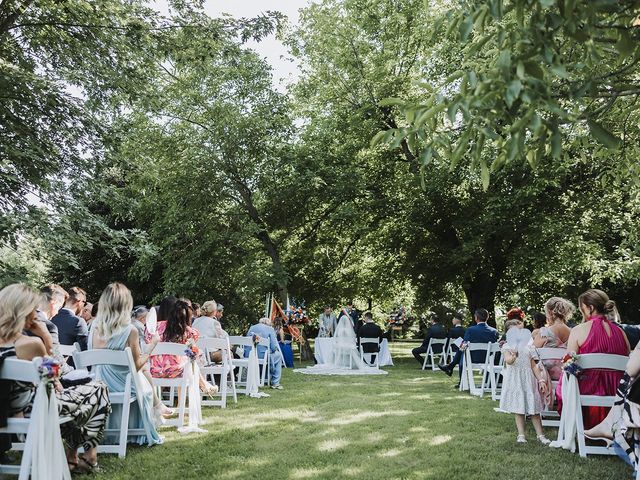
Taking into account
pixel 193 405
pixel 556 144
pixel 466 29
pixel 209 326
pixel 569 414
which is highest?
pixel 466 29

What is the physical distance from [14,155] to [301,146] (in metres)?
11.0

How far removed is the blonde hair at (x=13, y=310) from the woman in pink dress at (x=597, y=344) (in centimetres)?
545

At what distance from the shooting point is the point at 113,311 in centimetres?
609

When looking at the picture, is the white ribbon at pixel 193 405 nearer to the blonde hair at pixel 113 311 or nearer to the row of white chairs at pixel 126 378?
the row of white chairs at pixel 126 378

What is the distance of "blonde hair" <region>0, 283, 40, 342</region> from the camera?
14.5ft

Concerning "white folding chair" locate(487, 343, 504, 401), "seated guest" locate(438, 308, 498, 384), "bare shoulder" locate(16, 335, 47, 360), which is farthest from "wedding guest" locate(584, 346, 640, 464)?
"seated guest" locate(438, 308, 498, 384)

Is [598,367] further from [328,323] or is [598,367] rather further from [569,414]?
[328,323]

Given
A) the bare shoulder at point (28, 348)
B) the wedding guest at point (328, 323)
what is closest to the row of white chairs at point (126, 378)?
the bare shoulder at point (28, 348)

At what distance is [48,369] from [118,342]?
1.98m

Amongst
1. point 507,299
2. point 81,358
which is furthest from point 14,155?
point 507,299

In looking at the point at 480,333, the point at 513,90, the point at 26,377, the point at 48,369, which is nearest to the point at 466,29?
the point at 513,90

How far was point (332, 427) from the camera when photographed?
733 centimetres

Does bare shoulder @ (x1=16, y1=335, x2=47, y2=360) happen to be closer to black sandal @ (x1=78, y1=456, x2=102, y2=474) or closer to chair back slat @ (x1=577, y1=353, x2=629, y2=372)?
black sandal @ (x1=78, y1=456, x2=102, y2=474)

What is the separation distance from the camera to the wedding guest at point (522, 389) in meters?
6.61
